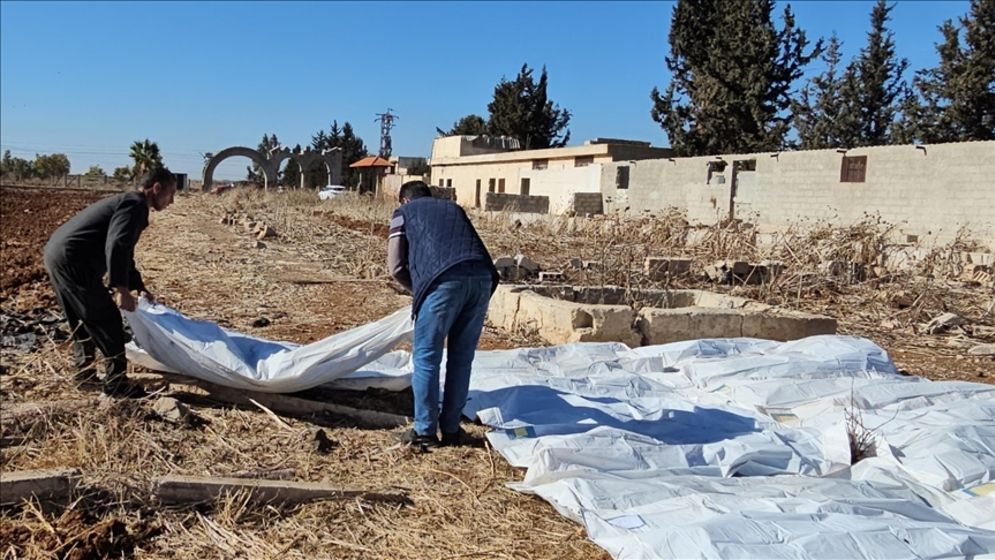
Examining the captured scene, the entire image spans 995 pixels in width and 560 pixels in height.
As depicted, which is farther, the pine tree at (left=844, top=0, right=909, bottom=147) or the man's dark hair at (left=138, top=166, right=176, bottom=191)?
the pine tree at (left=844, top=0, right=909, bottom=147)

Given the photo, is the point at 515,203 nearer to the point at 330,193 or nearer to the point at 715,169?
the point at 715,169

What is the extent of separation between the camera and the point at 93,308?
172 inches

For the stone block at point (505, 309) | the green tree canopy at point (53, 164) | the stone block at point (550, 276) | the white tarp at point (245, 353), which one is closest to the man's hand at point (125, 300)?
the white tarp at point (245, 353)

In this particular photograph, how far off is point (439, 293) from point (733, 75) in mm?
34665

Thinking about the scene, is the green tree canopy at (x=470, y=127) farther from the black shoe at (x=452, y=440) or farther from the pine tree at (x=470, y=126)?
the black shoe at (x=452, y=440)

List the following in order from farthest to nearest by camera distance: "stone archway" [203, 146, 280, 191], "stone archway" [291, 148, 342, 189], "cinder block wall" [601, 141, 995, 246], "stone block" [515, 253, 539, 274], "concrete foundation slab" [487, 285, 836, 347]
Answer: "stone archway" [291, 148, 342, 189] < "stone archway" [203, 146, 280, 191] < "cinder block wall" [601, 141, 995, 246] < "stone block" [515, 253, 539, 274] < "concrete foundation slab" [487, 285, 836, 347]

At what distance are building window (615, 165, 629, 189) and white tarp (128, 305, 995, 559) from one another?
21.7 meters

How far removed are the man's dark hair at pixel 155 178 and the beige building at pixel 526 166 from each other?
1007 inches

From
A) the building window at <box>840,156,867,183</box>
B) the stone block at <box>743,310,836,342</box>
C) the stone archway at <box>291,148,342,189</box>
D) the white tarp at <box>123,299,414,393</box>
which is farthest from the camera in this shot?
the stone archway at <box>291,148,342,189</box>

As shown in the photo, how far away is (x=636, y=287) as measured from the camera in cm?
959

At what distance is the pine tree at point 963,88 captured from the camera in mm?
29391

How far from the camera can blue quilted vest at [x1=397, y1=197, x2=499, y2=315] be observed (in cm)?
401

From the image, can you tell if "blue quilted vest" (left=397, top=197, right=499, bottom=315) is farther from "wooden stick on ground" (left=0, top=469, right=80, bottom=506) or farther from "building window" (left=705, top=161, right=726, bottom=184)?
"building window" (left=705, top=161, right=726, bottom=184)

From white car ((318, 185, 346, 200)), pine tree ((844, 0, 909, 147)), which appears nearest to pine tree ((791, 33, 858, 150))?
pine tree ((844, 0, 909, 147))
